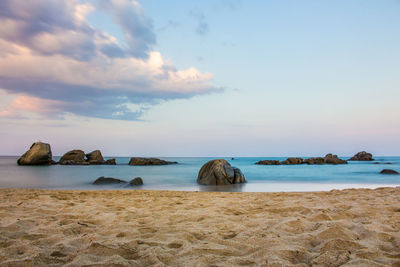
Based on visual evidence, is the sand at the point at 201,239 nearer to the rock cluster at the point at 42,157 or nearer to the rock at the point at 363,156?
the rock cluster at the point at 42,157

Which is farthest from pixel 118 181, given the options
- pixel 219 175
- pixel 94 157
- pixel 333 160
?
pixel 333 160

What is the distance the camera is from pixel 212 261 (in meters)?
1.83

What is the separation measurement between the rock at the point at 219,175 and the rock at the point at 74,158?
86.9 ft

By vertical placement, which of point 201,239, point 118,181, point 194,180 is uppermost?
point 201,239

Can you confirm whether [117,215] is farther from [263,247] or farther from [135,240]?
[263,247]

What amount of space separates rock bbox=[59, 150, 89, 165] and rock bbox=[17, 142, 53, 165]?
9.59 ft

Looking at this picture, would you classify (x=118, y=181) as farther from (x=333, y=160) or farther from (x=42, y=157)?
(x=333, y=160)

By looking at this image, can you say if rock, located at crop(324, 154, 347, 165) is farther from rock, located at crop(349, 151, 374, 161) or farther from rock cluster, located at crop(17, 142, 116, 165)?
rock cluster, located at crop(17, 142, 116, 165)

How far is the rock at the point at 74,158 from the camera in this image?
31.8 m

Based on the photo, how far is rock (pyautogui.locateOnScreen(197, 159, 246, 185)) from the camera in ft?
33.8

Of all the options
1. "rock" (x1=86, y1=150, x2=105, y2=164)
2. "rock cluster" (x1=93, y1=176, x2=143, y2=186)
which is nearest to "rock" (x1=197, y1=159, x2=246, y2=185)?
"rock cluster" (x1=93, y1=176, x2=143, y2=186)

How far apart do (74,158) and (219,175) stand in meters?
28.9

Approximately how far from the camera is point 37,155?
2788 cm

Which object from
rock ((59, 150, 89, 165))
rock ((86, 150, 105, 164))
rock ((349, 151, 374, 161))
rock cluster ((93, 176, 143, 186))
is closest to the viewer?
rock cluster ((93, 176, 143, 186))
